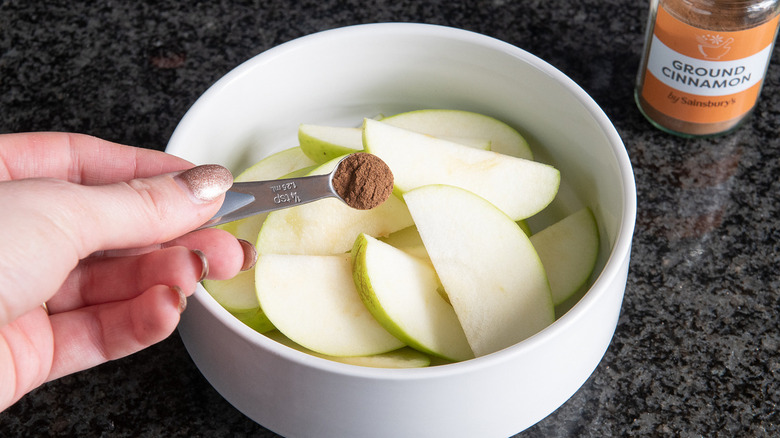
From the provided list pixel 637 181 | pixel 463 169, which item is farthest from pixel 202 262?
pixel 637 181

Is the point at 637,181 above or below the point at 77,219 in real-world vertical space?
below

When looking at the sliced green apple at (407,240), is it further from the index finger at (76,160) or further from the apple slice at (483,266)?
the index finger at (76,160)

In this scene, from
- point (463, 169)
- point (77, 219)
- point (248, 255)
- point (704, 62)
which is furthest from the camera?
point (704, 62)

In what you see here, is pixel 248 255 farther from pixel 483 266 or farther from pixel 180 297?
pixel 483 266

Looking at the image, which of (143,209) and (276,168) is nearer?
(143,209)

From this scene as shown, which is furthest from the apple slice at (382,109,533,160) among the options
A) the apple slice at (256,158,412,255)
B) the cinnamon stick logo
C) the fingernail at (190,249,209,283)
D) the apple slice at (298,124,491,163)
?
the fingernail at (190,249,209,283)

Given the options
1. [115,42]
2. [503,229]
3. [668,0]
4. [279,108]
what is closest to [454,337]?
[503,229]

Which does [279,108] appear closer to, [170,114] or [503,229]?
[170,114]
